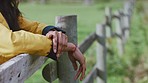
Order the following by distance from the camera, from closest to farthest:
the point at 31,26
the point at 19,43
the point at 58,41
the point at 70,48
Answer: the point at 19,43, the point at 58,41, the point at 70,48, the point at 31,26

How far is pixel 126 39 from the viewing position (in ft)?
38.9

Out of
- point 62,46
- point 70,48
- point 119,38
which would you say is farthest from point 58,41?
point 119,38

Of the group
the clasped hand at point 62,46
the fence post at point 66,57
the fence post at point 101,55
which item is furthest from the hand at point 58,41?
the fence post at point 101,55

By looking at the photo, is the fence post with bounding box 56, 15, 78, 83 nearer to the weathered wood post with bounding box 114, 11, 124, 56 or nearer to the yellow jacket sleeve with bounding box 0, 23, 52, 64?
the yellow jacket sleeve with bounding box 0, 23, 52, 64

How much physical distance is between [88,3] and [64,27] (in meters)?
32.9

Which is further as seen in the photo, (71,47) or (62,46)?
(71,47)

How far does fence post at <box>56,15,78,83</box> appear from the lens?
2.98 meters

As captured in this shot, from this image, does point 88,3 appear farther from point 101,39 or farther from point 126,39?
point 101,39

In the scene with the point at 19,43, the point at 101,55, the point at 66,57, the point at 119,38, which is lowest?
the point at 119,38

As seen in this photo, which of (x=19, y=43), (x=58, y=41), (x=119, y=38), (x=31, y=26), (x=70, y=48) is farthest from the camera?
(x=119, y=38)

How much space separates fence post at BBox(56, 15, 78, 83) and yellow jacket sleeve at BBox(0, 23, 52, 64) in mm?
599

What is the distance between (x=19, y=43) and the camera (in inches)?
87.9

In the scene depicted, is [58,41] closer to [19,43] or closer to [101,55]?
[19,43]

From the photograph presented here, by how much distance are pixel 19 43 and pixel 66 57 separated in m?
0.79
